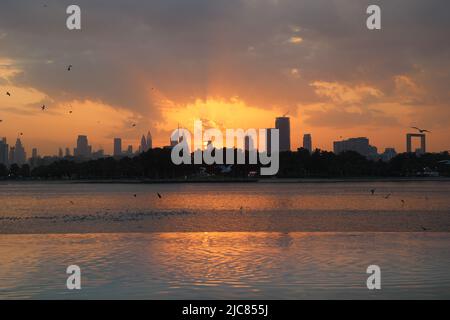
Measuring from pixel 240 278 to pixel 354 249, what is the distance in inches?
292

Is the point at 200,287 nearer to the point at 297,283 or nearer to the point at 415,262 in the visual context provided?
the point at 297,283

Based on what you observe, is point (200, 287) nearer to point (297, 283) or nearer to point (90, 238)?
point (297, 283)

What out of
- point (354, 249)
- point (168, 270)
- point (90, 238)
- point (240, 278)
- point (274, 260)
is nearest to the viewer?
point (240, 278)

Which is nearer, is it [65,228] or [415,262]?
[415,262]

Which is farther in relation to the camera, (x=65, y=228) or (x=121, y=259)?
(x=65, y=228)

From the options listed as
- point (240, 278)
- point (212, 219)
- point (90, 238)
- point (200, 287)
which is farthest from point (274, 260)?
point (212, 219)

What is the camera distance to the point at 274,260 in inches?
749

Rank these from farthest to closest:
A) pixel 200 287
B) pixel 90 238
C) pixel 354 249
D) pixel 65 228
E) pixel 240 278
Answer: pixel 65 228 < pixel 90 238 < pixel 354 249 < pixel 240 278 < pixel 200 287

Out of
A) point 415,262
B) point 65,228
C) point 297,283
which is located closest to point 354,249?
point 415,262

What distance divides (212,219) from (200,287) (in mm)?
24717

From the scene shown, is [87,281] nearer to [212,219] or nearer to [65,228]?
[65,228]
